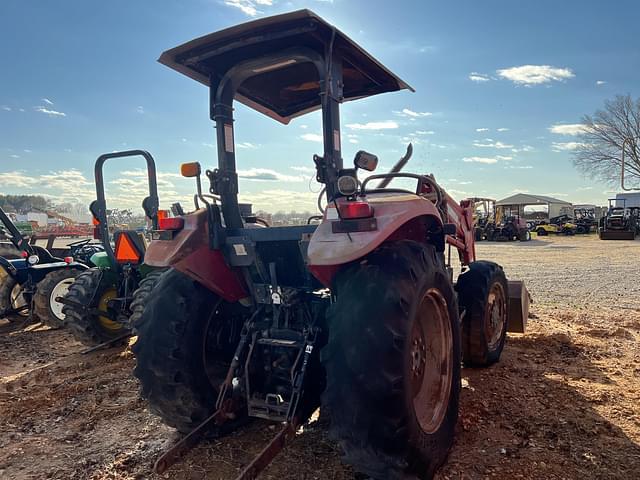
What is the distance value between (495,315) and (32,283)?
6.60m

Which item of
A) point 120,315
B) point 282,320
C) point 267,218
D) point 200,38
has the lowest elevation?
point 120,315

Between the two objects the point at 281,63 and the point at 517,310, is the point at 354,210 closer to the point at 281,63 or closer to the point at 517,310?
the point at 281,63

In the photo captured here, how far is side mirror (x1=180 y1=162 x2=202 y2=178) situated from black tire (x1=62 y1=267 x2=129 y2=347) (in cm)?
349

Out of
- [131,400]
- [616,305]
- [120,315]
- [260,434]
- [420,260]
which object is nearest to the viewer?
[420,260]

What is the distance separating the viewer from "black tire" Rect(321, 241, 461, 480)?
2178mm

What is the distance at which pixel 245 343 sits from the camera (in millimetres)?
2971

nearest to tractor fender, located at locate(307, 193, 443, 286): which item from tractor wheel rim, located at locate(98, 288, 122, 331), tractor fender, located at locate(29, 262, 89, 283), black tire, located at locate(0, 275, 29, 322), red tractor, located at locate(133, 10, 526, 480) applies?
red tractor, located at locate(133, 10, 526, 480)

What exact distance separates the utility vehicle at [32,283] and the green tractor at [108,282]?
41.8 inches

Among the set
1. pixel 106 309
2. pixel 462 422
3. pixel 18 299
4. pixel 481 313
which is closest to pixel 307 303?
pixel 462 422

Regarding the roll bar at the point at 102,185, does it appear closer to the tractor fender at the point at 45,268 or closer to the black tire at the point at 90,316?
the black tire at the point at 90,316

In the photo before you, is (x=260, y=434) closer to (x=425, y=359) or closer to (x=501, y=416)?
(x=425, y=359)

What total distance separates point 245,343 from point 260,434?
0.76 metres

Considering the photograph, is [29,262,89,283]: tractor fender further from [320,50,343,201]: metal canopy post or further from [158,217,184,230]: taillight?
[320,50,343,201]: metal canopy post

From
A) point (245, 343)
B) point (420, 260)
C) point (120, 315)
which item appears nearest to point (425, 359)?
point (420, 260)
